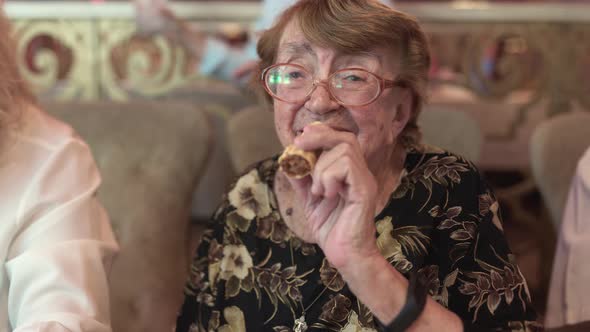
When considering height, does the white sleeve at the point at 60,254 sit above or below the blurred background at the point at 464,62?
above

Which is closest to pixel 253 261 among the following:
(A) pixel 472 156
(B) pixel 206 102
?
(A) pixel 472 156

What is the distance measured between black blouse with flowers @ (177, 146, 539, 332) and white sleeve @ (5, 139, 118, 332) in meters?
0.23

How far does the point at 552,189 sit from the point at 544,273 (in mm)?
369

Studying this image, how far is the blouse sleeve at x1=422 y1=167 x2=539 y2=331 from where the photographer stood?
1151 millimetres

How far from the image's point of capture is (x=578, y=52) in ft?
8.80

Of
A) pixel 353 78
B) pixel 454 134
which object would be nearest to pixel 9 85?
pixel 353 78

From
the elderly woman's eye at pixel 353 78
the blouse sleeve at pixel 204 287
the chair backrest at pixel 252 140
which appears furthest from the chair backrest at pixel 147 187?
the elderly woman's eye at pixel 353 78

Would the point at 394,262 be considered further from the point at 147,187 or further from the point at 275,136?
the point at 147,187

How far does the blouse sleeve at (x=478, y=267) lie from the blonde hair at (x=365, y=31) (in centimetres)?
21

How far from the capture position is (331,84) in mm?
1133

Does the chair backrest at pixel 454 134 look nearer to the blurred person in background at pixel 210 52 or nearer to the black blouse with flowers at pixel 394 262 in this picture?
the black blouse with flowers at pixel 394 262

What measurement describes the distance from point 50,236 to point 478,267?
0.71 m

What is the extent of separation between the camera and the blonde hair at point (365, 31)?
116 cm

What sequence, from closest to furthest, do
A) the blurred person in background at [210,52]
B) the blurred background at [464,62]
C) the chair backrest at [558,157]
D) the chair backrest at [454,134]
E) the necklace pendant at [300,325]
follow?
the necklace pendant at [300,325] → the chair backrest at [558,157] → the chair backrest at [454,134] → the blurred person in background at [210,52] → the blurred background at [464,62]
